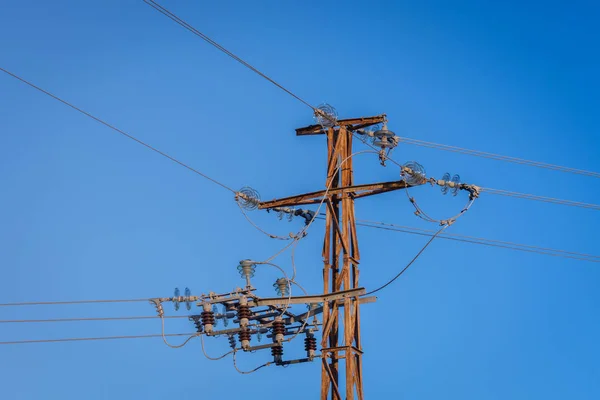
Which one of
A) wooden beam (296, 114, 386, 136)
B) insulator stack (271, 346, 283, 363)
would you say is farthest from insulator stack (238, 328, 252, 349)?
wooden beam (296, 114, 386, 136)

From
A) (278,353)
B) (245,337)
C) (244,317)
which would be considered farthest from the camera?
(278,353)

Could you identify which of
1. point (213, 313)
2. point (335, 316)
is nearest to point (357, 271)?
point (335, 316)

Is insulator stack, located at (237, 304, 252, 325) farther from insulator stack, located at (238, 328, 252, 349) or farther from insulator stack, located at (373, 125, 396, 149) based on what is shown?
insulator stack, located at (373, 125, 396, 149)

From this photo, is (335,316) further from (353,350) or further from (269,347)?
(269,347)

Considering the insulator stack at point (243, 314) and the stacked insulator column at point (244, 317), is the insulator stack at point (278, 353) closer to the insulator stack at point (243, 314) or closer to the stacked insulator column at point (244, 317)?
the stacked insulator column at point (244, 317)

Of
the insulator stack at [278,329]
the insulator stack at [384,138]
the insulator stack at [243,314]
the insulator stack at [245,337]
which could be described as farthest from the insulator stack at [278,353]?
the insulator stack at [384,138]

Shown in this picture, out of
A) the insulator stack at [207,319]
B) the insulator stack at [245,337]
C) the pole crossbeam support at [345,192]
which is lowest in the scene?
the insulator stack at [245,337]

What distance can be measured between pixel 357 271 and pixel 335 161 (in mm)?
3002

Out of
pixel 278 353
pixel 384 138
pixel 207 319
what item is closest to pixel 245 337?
pixel 207 319

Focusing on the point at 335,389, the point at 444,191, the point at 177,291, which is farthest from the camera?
the point at 444,191

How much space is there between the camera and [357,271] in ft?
96.7

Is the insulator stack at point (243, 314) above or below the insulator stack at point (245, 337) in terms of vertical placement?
above

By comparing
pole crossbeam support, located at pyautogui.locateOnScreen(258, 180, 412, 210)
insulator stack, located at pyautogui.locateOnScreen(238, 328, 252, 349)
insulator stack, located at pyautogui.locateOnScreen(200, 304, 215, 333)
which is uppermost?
pole crossbeam support, located at pyautogui.locateOnScreen(258, 180, 412, 210)

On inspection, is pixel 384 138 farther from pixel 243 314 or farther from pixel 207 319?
pixel 207 319
